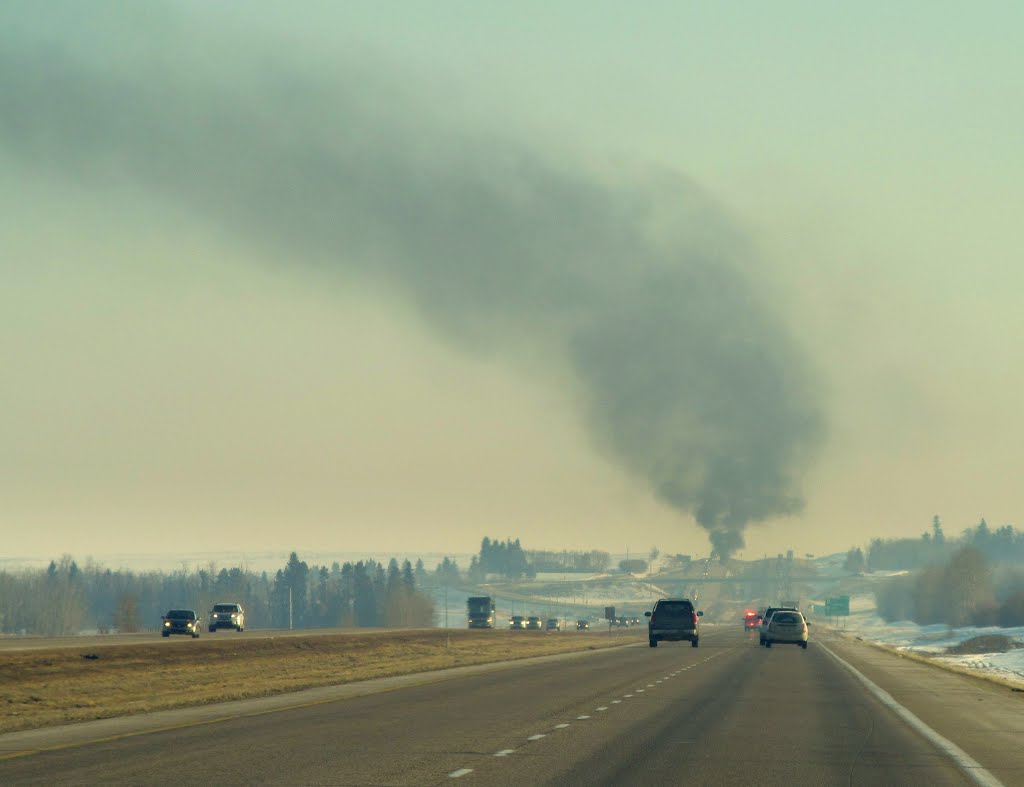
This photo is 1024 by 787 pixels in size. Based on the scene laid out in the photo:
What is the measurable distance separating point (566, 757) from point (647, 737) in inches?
143

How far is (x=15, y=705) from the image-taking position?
33.3m

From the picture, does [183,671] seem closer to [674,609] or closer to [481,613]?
[674,609]

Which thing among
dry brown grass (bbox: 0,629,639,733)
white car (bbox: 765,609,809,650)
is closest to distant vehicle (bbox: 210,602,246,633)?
dry brown grass (bbox: 0,629,639,733)

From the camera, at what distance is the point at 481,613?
14950cm

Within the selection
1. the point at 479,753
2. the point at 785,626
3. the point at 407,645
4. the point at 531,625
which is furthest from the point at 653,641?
the point at 531,625

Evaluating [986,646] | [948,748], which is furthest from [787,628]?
[948,748]

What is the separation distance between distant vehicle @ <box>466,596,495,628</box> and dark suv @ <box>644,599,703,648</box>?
7287 centimetres

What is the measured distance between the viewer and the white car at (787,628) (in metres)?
77.4

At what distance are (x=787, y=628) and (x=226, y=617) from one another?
134 feet

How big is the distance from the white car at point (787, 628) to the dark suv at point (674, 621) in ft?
14.3

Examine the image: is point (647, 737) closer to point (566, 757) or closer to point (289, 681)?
point (566, 757)

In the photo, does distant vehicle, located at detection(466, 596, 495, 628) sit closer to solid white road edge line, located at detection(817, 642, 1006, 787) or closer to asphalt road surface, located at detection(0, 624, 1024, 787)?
asphalt road surface, located at detection(0, 624, 1024, 787)

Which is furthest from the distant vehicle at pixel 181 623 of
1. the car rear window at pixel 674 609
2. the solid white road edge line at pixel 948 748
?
the solid white road edge line at pixel 948 748

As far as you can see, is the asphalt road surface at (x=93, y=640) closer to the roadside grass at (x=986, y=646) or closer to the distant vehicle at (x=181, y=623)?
the distant vehicle at (x=181, y=623)
